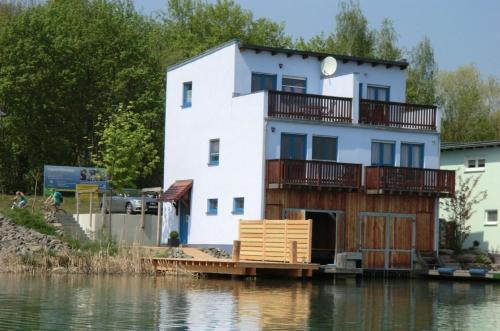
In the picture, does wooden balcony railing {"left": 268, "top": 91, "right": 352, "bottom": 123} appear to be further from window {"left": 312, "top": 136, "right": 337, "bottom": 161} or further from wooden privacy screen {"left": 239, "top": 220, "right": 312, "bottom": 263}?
wooden privacy screen {"left": 239, "top": 220, "right": 312, "bottom": 263}

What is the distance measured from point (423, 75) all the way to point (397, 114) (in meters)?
34.5

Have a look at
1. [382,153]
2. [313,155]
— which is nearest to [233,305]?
[313,155]

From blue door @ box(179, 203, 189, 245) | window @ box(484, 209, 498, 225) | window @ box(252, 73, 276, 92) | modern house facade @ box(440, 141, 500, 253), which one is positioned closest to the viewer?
window @ box(252, 73, 276, 92)

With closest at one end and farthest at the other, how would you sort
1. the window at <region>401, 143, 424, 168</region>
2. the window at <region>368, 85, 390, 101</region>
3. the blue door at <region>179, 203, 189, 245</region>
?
the window at <region>401, 143, 424, 168</region> → the blue door at <region>179, 203, 189, 245</region> → the window at <region>368, 85, 390, 101</region>

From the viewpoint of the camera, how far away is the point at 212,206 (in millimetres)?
53062

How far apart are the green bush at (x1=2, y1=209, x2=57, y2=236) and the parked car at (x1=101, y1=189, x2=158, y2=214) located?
934 centimetres

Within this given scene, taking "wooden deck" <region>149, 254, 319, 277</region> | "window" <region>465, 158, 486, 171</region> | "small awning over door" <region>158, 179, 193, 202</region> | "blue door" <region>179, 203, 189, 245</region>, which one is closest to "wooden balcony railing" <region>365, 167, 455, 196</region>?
"wooden deck" <region>149, 254, 319, 277</region>

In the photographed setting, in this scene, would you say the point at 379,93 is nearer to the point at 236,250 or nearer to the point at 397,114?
the point at 397,114

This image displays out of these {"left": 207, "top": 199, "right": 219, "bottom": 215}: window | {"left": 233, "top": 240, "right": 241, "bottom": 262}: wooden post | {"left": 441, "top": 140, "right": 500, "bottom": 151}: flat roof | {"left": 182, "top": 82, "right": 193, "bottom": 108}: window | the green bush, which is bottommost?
{"left": 233, "top": 240, "right": 241, "bottom": 262}: wooden post

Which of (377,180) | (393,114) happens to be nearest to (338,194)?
(377,180)

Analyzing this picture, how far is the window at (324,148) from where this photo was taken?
5019 centimetres

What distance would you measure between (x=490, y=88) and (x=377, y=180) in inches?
1844

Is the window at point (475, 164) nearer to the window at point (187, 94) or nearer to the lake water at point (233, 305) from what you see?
the lake water at point (233, 305)

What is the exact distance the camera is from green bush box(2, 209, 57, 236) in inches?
1956
